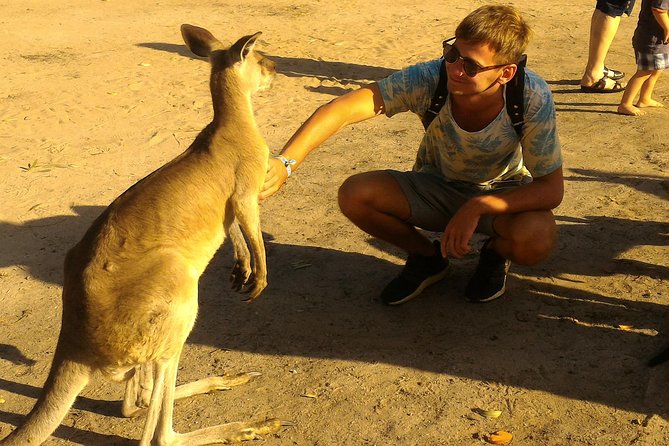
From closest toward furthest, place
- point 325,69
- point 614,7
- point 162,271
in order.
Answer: point 162,271, point 614,7, point 325,69

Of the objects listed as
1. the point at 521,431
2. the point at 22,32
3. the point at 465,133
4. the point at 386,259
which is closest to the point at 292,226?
the point at 386,259

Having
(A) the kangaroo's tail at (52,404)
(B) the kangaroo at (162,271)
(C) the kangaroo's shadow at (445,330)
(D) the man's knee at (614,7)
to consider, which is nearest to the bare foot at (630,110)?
(D) the man's knee at (614,7)

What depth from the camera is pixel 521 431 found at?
325cm

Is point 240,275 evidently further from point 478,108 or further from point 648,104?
point 648,104

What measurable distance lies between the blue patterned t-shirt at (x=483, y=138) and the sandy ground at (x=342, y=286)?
64cm

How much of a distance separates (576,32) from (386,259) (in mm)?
5327

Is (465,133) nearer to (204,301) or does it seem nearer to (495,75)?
(495,75)

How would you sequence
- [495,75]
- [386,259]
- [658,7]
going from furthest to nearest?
1. [658,7]
2. [386,259]
3. [495,75]

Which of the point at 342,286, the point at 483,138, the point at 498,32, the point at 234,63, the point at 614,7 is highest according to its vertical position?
the point at 498,32

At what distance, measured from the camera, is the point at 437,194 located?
4074 millimetres

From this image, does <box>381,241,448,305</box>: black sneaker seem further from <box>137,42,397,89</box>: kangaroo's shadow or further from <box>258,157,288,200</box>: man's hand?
<box>137,42,397,89</box>: kangaroo's shadow

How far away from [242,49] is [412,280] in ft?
4.49

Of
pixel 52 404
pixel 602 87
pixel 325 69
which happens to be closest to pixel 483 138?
pixel 52 404

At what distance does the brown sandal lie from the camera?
7.09m
